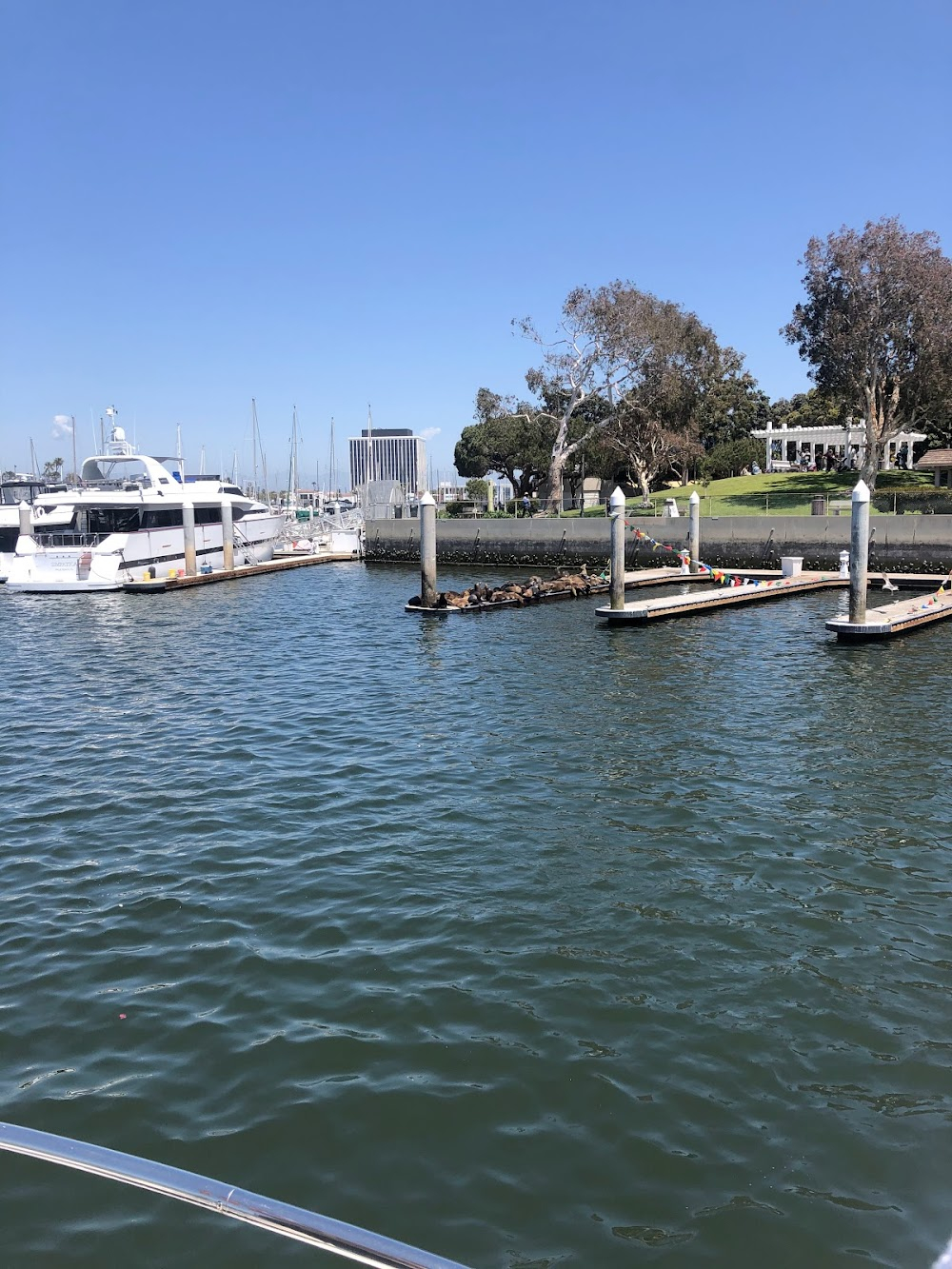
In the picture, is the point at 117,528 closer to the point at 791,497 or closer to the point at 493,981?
the point at 791,497

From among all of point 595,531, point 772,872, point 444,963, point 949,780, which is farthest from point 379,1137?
point 595,531

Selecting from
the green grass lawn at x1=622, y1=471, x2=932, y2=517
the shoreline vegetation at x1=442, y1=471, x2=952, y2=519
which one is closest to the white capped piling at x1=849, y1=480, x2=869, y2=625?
the shoreline vegetation at x1=442, y1=471, x2=952, y2=519

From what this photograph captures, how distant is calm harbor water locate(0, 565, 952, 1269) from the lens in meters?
4.91

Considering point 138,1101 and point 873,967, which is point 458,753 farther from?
point 138,1101

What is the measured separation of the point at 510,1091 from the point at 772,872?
4213 millimetres

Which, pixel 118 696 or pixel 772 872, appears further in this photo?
pixel 118 696

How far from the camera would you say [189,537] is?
4006 cm

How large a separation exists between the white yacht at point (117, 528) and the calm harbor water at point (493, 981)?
23.9 meters

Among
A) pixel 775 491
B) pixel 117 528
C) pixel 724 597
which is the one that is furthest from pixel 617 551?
pixel 775 491

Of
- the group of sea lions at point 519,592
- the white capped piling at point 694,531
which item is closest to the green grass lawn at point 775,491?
A: the white capped piling at point 694,531

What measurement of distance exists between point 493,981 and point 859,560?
18348mm

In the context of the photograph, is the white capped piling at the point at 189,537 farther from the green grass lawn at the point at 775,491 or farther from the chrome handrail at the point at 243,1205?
the chrome handrail at the point at 243,1205

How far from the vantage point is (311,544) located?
5419 cm

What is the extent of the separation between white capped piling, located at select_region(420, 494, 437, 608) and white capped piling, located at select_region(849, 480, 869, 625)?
493 inches
